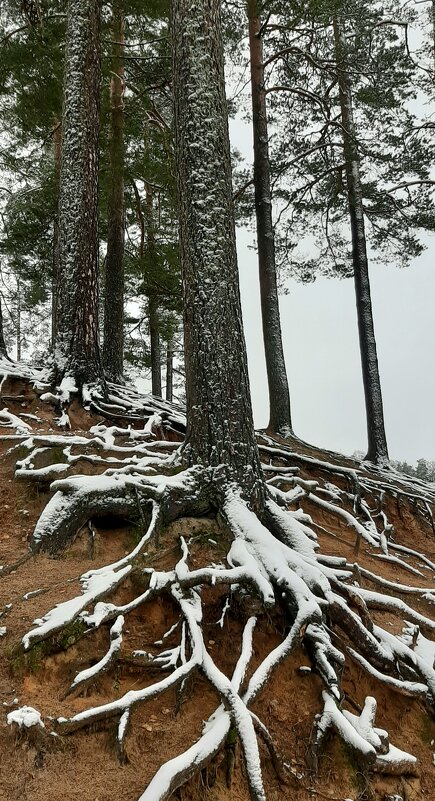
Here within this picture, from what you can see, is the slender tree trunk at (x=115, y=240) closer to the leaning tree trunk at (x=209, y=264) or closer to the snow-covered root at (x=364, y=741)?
the leaning tree trunk at (x=209, y=264)

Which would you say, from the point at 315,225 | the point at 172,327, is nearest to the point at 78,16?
the point at 315,225

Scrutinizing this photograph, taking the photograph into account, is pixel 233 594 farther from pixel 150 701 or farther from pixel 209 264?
pixel 209 264

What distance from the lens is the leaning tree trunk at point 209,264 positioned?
10.2 ft

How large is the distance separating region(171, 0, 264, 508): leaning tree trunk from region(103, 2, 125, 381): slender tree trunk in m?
4.40

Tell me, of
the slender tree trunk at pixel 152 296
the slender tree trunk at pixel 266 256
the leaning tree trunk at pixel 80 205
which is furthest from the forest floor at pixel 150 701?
the slender tree trunk at pixel 152 296

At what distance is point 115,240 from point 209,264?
18.2 ft

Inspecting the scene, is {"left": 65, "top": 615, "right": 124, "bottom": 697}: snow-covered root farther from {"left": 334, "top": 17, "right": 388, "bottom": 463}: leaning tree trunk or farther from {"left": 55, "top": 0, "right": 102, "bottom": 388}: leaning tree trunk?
{"left": 334, "top": 17, "right": 388, "bottom": 463}: leaning tree trunk

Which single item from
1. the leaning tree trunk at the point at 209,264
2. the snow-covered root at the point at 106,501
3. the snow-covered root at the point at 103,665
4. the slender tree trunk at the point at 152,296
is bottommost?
the snow-covered root at the point at 103,665

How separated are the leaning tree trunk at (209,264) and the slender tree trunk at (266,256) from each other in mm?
5261

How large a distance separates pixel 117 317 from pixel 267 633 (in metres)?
6.45

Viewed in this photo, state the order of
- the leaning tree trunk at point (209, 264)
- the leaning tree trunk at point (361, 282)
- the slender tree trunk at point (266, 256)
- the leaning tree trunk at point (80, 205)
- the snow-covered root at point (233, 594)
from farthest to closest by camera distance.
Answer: the leaning tree trunk at point (361, 282)
the slender tree trunk at point (266, 256)
the leaning tree trunk at point (80, 205)
the leaning tree trunk at point (209, 264)
the snow-covered root at point (233, 594)

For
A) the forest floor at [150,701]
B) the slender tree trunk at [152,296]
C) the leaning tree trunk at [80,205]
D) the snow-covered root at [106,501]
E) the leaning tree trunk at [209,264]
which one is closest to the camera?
the forest floor at [150,701]

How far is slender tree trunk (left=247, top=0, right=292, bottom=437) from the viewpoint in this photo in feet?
27.8

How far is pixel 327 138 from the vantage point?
10000 millimetres
